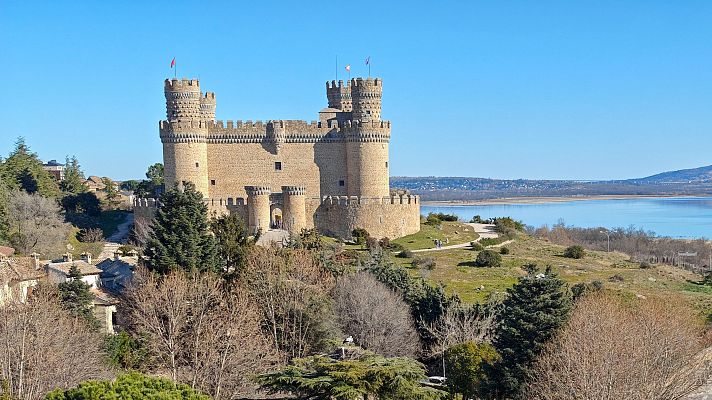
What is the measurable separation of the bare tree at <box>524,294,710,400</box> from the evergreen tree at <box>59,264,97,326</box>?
50.7ft

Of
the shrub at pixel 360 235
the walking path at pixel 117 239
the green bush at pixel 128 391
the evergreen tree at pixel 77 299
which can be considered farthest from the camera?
the shrub at pixel 360 235

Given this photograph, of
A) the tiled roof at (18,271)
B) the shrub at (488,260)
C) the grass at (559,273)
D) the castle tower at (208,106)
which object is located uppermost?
the castle tower at (208,106)

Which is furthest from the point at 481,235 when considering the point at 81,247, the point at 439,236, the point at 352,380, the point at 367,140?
the point at 352,380

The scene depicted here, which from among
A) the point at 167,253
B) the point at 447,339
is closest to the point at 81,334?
the point at 167,253

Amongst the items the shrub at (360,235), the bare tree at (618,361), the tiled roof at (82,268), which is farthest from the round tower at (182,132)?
the bare tree at (618,361)

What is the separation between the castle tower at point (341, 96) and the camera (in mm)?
54094

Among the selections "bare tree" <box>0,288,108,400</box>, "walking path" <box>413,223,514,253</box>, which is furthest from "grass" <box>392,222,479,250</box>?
"bare tree" <box>0,288,108,400</box>

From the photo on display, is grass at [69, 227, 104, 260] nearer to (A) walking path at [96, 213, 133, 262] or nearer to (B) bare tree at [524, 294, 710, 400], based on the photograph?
(A) walking path at [96, 213, 133, 262]

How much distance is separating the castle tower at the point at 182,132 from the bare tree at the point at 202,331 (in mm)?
19953

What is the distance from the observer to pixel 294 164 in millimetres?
51219

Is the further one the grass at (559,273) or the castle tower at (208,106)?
the castle tower at (208,106)

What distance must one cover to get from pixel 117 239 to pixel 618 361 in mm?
36615

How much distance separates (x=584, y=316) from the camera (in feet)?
77.0

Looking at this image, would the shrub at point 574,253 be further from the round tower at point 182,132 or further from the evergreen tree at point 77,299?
the evergreen tree at point 77,299
